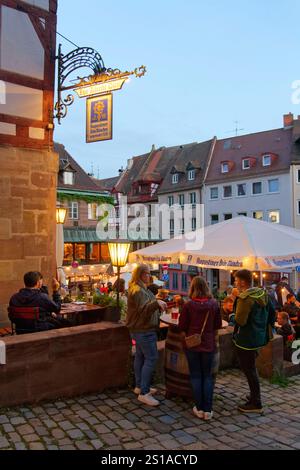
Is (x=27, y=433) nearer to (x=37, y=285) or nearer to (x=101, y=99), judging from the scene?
(x=37, y=285)

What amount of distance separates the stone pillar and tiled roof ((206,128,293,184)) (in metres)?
28.0

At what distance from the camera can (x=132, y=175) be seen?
47188 millimetres

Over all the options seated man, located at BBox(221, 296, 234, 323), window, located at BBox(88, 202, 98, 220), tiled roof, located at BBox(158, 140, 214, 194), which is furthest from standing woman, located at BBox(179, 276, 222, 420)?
tiled roof, located at BBox(158, 140, 214, 194)

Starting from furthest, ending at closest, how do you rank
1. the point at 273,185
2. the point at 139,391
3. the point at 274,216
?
1. the point at 273,185
2. the point at 274,216
3. the point at 139,391

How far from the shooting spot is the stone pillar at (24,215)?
694 cm

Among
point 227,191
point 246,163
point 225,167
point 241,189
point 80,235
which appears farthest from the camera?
point 225,167

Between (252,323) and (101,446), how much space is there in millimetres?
2034

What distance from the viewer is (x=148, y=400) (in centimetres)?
470

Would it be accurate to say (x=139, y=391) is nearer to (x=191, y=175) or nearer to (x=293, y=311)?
(x=293, y=311)

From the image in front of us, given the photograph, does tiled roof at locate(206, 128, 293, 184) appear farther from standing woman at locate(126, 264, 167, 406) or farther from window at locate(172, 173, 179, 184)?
standing woman at locate(126, 264, 167, 406)

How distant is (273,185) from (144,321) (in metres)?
30.8

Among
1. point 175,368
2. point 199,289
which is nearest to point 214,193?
point 175,368

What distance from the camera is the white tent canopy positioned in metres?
7.07
